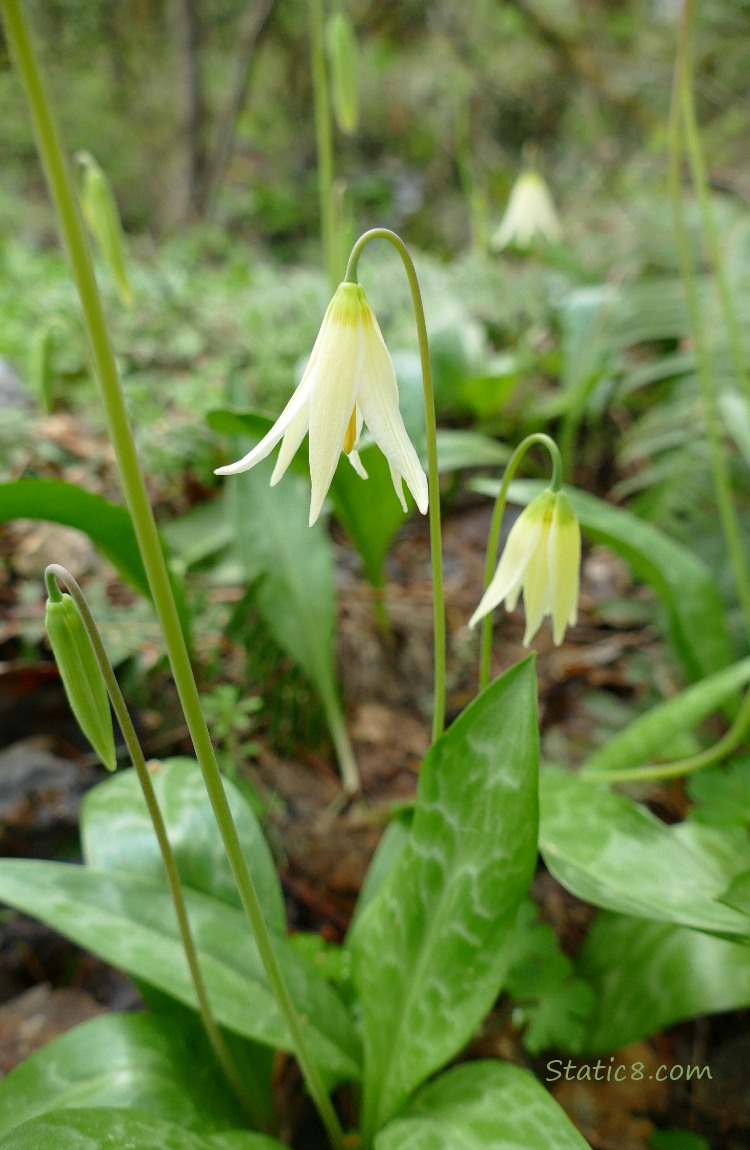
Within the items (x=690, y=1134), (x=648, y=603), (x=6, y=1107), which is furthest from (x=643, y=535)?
(x=6, y=1107)

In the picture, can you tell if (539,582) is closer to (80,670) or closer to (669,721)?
(669,721)

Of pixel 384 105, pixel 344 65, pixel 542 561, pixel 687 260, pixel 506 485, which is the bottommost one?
pixel 542 561

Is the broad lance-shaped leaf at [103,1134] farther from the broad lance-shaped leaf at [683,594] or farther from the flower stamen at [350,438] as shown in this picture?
the broad lance-shaped leaf at [683,594]

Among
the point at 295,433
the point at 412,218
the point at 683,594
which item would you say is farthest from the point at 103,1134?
the point at 412,218

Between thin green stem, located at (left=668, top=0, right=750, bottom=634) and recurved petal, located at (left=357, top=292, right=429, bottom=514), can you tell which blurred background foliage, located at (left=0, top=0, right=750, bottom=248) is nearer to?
thin green stem, located at (left=668, top=0, right=750, bottom=634)

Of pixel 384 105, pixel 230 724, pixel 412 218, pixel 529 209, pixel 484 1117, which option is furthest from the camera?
pixel 384 105

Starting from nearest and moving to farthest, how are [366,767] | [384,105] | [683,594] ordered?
[683,594]
[366,767]
[384,105]
